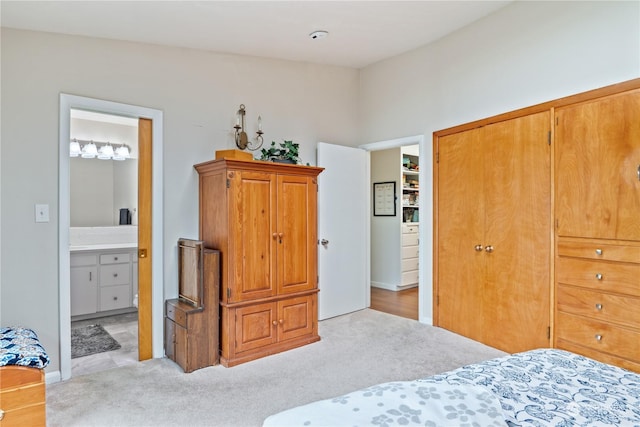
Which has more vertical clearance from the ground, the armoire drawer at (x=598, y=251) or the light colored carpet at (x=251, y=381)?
the armoire drawer at (x=598, y=251)

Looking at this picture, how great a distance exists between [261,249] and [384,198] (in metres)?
3.29

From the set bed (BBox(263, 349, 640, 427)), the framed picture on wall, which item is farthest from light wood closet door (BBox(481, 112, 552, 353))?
the framed picture on wall

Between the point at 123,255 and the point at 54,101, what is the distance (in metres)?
2.12

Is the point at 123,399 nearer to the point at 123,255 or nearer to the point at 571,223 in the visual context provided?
the point at 123,255

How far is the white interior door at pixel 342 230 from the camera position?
4191 millimetres

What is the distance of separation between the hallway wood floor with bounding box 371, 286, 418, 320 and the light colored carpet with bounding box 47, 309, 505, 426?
2.72 ft

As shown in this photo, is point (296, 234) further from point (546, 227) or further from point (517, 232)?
point (546, 227)

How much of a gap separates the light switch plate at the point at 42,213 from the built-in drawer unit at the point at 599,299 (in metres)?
3.73

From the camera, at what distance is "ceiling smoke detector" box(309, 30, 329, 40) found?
10.7ft

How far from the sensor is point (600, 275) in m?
2.54

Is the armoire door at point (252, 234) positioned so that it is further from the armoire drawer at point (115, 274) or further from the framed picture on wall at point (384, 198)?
the framed picture on wall at point (384, 198)

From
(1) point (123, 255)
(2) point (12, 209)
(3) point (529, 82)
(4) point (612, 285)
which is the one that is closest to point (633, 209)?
(4) point (612, 285)

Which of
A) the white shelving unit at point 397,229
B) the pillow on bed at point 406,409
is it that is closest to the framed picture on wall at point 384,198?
the white shelving unit at point 397,229

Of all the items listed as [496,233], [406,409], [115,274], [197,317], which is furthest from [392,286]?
[406,409]
